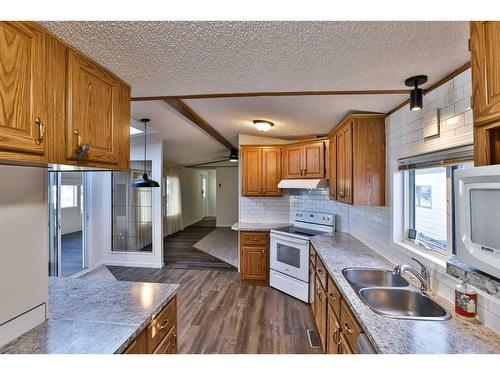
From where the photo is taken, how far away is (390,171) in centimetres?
246

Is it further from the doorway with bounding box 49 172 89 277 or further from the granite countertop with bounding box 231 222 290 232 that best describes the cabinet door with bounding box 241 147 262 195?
the doorway with bounding box 49 172 89 277

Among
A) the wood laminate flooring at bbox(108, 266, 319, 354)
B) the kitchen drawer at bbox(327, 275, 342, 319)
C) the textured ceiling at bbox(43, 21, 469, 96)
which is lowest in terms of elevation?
the wood laminate flooring at bbox(108, 266, 319, 354)

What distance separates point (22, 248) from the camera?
120 centimetres

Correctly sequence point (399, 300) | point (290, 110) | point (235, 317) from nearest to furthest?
1. point (399, 300)
2. point (290, 110)
3. point (235, 317)

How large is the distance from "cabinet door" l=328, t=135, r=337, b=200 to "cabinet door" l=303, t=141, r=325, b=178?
16 centimetres

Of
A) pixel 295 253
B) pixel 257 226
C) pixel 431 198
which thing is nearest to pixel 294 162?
pixel 257 226

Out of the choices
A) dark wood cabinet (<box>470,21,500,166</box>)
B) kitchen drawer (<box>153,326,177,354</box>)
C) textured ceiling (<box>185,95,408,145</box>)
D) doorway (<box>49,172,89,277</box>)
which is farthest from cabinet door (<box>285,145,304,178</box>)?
doorway (<box>49,172,89,277</box>)

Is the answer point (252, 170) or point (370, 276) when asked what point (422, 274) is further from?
point (252, 170)

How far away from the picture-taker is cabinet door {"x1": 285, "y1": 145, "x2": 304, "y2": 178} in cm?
391

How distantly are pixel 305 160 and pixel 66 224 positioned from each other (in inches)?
265

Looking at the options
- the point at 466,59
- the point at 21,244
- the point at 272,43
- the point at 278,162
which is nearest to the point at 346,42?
the point at 272,43

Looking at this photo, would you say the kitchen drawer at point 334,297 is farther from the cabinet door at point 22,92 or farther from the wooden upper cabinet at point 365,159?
the cabinet door at point 22,92

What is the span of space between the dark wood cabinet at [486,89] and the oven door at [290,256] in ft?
8.34
